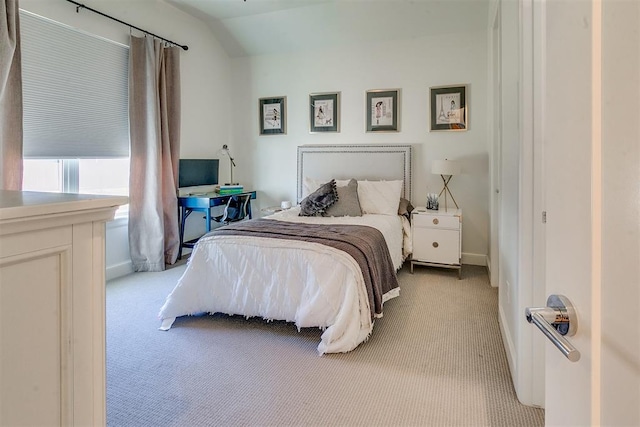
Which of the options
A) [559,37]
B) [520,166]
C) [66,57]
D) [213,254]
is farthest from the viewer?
[66,57]

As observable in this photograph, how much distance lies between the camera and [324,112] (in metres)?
4.98

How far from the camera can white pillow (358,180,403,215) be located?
413 cm

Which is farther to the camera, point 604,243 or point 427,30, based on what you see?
point 427,30

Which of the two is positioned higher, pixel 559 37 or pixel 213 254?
pixel 559 37

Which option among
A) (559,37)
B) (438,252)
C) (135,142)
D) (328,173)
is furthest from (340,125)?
(559,37)

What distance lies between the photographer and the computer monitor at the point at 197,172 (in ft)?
15.3

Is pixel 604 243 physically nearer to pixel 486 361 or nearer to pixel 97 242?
pixel 97 242

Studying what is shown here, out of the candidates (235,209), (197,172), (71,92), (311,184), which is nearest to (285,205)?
(311,184)

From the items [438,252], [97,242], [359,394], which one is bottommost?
[359,394]

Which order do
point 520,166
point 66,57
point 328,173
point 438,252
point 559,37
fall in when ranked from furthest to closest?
1. point 328,173
2. point 438,252
3. point 66,57
4. point 520,166
5. point 559,37

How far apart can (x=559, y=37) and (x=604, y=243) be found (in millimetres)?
377

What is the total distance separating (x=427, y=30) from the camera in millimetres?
4355

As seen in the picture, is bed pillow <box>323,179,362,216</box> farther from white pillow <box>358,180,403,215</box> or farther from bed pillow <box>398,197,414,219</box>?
bed pillow <box>398,197,414,219</box>

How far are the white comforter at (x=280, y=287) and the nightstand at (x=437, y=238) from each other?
1175 mm
